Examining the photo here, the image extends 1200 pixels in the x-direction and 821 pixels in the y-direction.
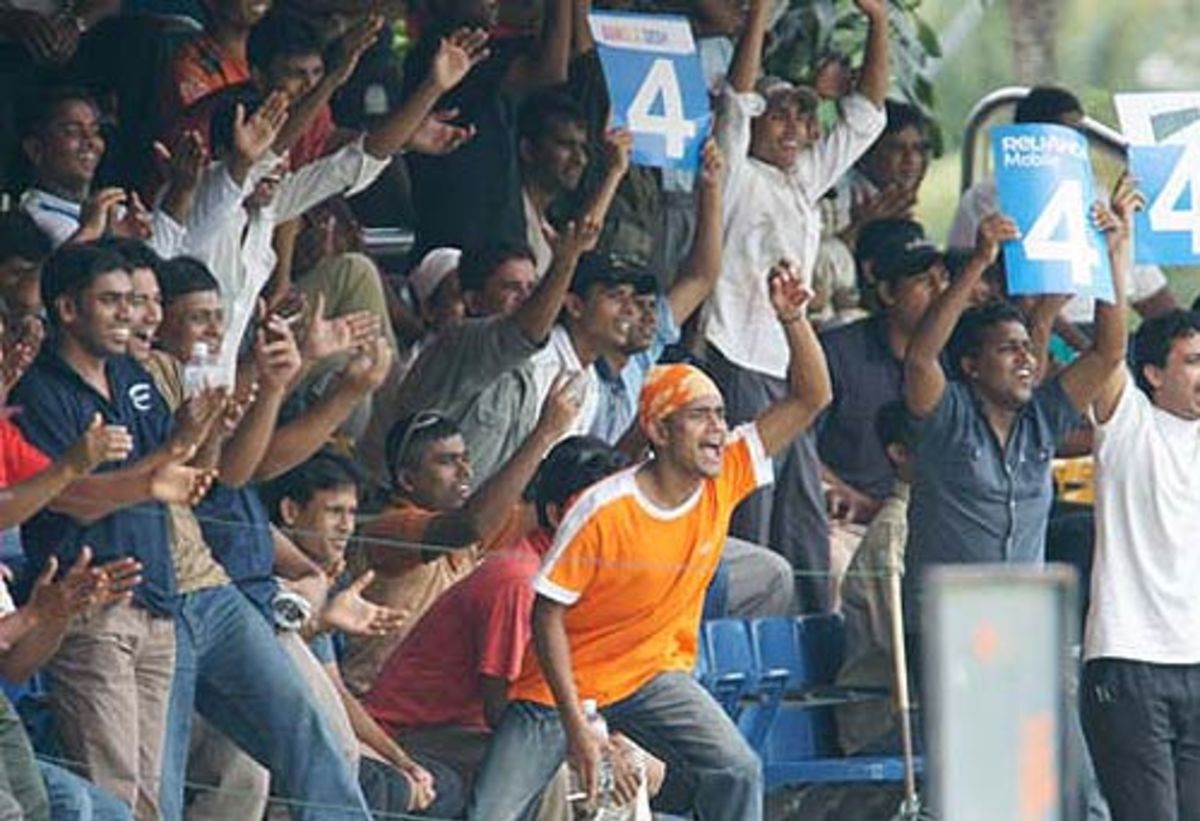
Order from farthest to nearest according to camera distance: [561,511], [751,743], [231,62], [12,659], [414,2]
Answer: [414,2]
[231,62]
[751,743]
[561,511]
[12,659]

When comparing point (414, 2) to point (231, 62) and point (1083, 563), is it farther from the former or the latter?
point (1083, 563)

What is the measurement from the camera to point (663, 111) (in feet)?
35.7

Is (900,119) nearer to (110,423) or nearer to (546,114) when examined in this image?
(546,114)

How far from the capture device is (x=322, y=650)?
28.3ft

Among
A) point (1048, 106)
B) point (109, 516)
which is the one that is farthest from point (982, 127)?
point (109, 516)

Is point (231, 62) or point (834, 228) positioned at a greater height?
point (231, 62)

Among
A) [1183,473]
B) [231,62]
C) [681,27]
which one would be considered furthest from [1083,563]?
[231,62]

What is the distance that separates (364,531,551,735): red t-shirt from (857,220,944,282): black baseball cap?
2933 millimetres

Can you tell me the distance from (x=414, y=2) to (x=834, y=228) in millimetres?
1651

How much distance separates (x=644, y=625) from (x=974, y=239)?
3653 millimetres

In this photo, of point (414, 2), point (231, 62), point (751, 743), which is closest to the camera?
point (751, 743)

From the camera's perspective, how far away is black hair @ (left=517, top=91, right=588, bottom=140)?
11.2 meters

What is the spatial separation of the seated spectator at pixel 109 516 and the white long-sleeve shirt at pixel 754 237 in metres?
3.44

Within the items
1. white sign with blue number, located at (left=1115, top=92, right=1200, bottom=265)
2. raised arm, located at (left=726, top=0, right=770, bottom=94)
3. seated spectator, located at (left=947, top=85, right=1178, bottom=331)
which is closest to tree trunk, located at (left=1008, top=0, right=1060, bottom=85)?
seated spectator, located at (left=947, top=85, right=1178, bottom=331)
